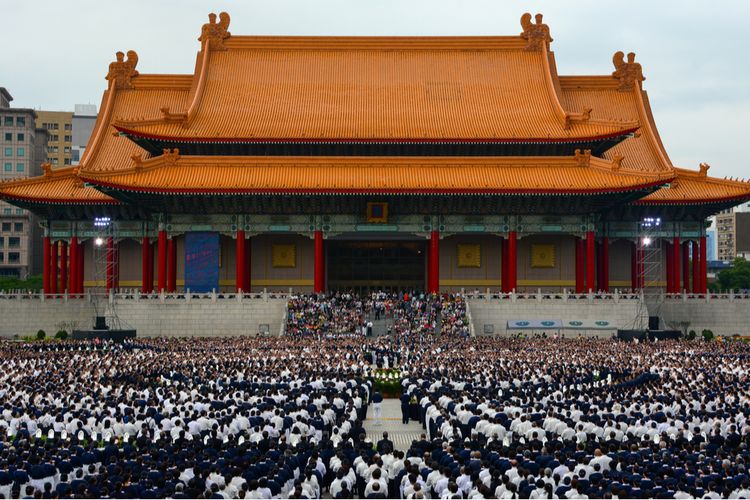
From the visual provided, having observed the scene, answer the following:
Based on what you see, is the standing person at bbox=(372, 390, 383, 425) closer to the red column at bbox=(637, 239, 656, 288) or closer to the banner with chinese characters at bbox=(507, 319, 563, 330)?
the banner with chinese characters at bbox=(507, 319, 563, 330)

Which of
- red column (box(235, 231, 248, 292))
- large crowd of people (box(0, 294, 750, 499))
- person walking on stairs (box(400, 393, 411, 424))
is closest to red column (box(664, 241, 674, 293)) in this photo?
large crowd of people (box(0, 294, 750, 499))

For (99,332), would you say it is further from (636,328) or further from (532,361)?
(636,328)

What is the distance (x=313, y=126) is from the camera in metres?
55.5

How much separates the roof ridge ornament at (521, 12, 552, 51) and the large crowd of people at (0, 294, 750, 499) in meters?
32.8

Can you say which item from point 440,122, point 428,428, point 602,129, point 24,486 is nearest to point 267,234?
point 440,122

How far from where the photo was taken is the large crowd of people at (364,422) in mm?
14984

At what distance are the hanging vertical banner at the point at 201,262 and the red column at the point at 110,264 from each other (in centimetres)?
531

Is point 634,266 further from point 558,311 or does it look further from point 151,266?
point 151,266

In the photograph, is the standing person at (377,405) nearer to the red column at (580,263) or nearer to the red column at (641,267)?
the red column at (580,263)

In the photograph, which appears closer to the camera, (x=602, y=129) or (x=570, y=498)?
(x=570, y=498)

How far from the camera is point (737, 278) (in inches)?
3231

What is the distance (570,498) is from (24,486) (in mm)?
9928

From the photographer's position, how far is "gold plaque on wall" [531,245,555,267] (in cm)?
5466

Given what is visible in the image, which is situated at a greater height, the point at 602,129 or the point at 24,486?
the point at 602,129
